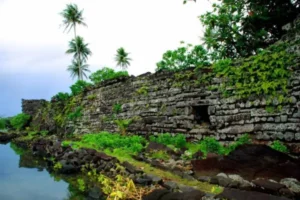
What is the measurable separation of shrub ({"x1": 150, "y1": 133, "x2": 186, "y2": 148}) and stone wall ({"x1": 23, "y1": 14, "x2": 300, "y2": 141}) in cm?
33

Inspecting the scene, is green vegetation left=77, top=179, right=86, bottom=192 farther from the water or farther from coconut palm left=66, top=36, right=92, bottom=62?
coconut palm left=66, top=36, right=92, bottom=62

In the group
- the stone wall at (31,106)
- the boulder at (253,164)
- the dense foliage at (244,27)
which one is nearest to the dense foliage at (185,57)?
the dense foliage at (244,27)

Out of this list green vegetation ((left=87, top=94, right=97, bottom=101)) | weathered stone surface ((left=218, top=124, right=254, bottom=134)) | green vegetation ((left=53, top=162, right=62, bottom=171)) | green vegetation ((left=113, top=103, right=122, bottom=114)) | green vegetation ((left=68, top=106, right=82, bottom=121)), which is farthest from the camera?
green vegetation ((left=68, top=106, right=82, bottom=121))

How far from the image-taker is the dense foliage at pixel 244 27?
12195 millimetres

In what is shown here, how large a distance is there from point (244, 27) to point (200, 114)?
6437mm

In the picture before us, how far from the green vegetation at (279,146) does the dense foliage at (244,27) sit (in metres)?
6.66

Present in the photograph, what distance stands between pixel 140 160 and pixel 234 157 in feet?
9.79

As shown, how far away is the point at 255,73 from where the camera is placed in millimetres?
7824

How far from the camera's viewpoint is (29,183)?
339 inches

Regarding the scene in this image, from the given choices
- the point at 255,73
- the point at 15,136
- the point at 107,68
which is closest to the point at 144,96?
the point at 255,73

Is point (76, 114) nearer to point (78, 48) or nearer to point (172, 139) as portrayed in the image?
point (172, 139)

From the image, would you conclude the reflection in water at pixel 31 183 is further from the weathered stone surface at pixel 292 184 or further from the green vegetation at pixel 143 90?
the green vegetation at pixel 143 90

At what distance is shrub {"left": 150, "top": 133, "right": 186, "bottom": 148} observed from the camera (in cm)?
941

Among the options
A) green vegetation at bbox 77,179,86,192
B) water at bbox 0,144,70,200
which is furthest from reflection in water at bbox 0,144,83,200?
green vegetation at bbox 77,179,86,192
